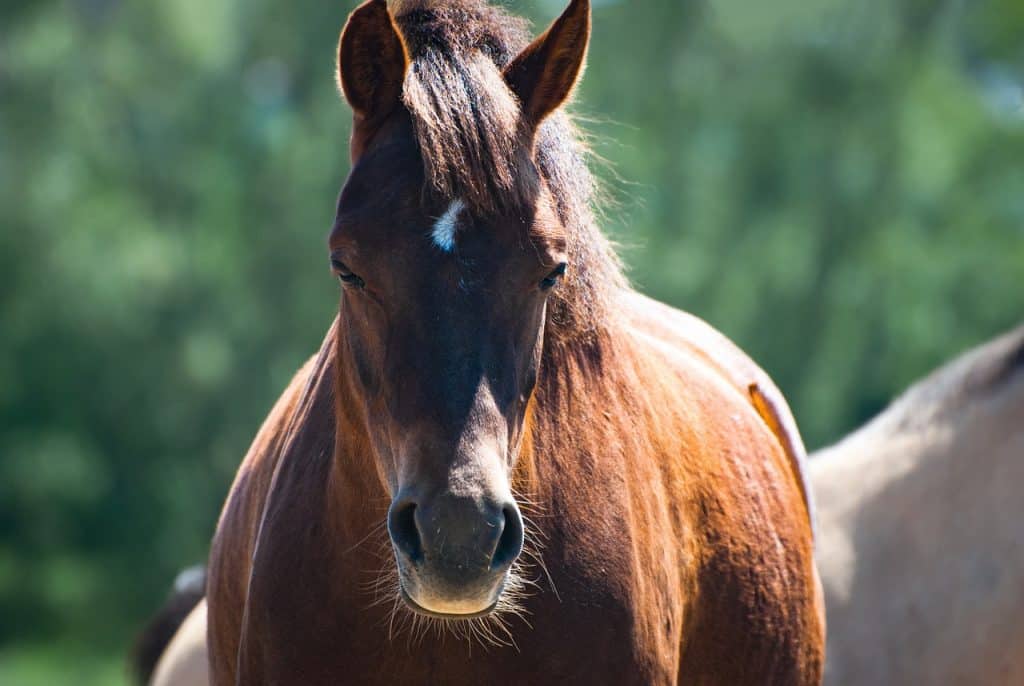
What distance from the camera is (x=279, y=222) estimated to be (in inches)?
671

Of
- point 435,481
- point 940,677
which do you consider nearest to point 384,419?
point 435,481

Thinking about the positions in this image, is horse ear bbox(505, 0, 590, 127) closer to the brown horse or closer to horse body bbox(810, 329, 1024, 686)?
the brown horse

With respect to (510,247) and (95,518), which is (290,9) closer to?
(95,518)

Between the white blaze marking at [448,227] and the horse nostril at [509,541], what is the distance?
0.54 metres

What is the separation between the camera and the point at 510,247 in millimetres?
2652

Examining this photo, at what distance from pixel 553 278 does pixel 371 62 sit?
618 millimetres

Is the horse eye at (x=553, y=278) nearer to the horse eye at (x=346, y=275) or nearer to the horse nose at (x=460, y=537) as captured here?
the horse eye at (x=346, y=275)

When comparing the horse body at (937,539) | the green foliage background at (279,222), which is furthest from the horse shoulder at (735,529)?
the green foliage background at (279,222)

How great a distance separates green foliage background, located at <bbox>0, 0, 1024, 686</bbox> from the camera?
15562 millimetres

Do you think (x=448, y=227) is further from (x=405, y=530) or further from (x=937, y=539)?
(x=937, y=539)

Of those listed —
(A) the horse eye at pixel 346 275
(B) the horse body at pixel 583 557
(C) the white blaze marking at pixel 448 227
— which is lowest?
(B) the horse body at pixel 583 557

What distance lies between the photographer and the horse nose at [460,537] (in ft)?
7.80

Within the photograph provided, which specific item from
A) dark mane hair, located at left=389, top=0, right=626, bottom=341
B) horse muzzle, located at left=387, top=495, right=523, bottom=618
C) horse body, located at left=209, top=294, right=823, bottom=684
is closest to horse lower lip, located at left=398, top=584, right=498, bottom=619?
horse muzzle, located at left=387, top=495, right=523, bottom=618

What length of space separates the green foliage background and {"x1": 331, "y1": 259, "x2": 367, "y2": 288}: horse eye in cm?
1213
